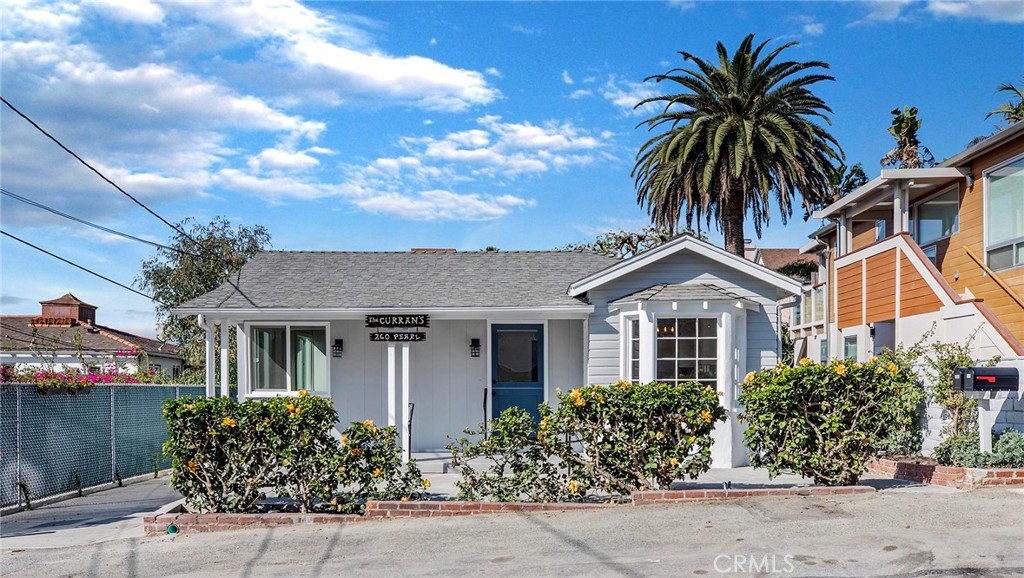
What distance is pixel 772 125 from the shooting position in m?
22.5

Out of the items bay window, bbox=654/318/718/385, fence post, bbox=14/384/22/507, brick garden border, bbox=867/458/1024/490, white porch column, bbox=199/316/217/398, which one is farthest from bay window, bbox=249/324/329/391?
brick garden border, bbox=867/458/1024/490

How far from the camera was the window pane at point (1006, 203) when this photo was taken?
1312 cm

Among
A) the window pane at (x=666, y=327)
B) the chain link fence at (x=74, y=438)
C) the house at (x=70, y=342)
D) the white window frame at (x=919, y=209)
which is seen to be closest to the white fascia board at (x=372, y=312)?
the window pane at (x=666, y=327)

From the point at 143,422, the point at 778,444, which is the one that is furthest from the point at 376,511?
the point at 143,422

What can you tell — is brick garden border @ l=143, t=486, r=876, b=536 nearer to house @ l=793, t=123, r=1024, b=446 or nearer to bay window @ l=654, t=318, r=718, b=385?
bay window @ l=654, t=318, r=718, b=385

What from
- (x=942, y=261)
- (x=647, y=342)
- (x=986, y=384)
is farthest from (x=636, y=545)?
(x=942, y=261)

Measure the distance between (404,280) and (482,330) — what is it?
1664 mm

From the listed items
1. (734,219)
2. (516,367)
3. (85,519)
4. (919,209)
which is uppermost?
(734,219)

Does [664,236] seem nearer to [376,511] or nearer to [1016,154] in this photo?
[1016,154]

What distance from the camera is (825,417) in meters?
9.72

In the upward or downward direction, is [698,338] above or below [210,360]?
above

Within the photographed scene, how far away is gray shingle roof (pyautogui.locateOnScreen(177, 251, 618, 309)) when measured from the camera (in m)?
14.0

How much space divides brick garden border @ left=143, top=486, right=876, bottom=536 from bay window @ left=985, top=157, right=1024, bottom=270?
250 inches

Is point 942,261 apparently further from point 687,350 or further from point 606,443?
point 606,443
